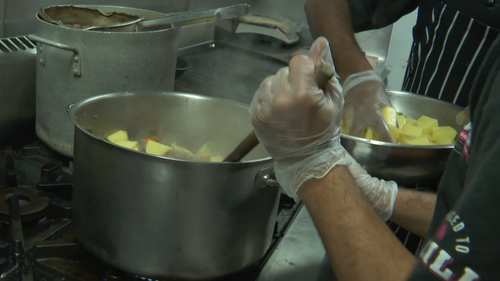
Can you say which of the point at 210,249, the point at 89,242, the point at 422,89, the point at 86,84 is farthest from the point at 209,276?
the point at 422,89

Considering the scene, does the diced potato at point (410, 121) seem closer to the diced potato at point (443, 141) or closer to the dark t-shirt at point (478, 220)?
the diced potato at point (443, 141)

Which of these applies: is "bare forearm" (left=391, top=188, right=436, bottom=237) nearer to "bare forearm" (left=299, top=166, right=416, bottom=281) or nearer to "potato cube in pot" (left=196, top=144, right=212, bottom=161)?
"bare forearm" (left=299, top=166, right=416, bottom=281)

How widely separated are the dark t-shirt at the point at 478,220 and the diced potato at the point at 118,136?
68 centimetres

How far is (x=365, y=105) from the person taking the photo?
3.81 ft

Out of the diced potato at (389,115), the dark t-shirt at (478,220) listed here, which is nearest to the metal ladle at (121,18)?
the diced potato at (389,115)

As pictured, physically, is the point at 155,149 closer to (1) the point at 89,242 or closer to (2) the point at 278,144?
(1) the point at 89,242

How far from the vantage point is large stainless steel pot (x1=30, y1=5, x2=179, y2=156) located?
1.06 meters

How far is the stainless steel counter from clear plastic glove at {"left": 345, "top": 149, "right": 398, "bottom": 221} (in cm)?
17

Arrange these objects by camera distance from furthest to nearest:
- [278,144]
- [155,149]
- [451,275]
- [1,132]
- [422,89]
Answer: [422,89] < [1,132] < [155,149] < [278,144] < [451,275]

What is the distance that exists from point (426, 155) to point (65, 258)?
73 cm

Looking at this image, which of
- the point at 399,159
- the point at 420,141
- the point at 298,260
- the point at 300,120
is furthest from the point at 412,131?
the point at 300,120

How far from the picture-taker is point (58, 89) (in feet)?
3.72

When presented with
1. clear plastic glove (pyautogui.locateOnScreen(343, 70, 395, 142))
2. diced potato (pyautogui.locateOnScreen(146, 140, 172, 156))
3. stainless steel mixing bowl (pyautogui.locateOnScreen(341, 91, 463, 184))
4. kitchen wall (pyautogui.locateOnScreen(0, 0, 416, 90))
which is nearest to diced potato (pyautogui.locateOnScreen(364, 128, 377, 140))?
clear plastic glove (pyautogui.locateOnScreen(343, 70, 395, 142))

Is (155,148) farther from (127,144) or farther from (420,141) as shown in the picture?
(420,141)
